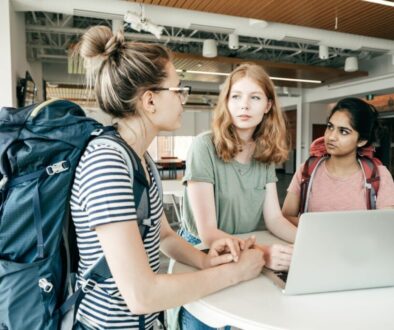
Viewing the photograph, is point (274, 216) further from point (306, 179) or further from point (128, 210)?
point (128, 210)

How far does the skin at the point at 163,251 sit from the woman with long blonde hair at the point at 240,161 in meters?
0.26

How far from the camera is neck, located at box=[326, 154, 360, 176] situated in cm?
192

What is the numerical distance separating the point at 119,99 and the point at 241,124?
70cm

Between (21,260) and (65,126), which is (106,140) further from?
(21,260)

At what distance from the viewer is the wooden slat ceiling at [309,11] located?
16.7 ft

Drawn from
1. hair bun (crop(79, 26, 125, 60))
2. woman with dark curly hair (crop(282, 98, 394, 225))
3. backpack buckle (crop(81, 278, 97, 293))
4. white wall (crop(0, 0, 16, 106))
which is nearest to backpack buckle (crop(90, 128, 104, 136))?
hair bun (crop(79, 26, 125, 60))

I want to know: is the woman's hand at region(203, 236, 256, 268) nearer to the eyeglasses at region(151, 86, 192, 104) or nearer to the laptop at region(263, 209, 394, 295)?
the laptop at region(263, 209, 394, 295)

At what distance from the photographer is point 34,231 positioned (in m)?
0.82

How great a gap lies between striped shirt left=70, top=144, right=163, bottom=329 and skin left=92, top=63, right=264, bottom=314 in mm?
44

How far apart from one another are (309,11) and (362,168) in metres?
4.41

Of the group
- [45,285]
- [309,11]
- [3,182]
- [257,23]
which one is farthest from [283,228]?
[257,23]

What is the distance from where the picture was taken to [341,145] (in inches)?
74.1

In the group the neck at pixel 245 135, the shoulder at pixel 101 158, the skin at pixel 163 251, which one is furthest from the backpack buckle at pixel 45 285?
the neck at pixel 245 135

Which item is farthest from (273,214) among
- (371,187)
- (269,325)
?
(269,325)
